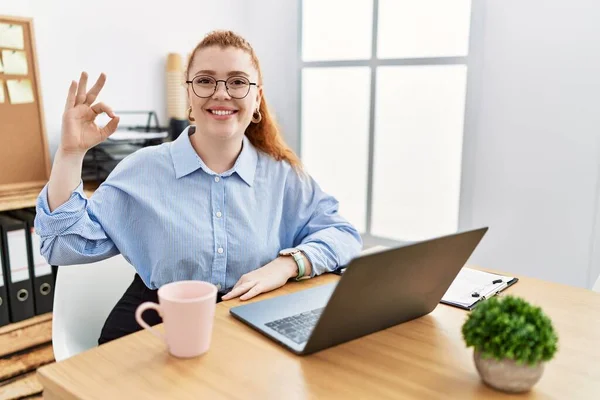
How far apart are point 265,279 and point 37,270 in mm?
1247

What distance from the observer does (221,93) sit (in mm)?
1228

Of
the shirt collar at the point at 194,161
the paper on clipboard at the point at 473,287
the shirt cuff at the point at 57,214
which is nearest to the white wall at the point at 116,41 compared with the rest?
the shirt collar at the point at 194,161

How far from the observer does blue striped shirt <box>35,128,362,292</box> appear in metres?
A: 1.18

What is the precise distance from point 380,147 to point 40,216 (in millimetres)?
1825

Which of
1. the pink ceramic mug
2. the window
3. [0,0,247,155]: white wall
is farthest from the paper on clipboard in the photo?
[0,0,247,155]: white wall

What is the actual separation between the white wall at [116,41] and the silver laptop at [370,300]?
1629mm

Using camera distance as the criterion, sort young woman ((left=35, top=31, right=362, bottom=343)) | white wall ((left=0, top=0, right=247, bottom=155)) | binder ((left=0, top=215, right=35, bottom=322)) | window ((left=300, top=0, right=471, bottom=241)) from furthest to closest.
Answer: window ((left=300, top=0, right=471, bottom=241)), white wall ((left=0, top=0, right=247, bottom=155)), binder ((left=0, top=215, right=35, bottom=322)), young woman ((left=35, top=31, right=362, bottom=343))

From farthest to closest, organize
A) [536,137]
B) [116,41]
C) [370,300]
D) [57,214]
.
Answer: [116,41] < [536,137] < [57,214] < [370,300]

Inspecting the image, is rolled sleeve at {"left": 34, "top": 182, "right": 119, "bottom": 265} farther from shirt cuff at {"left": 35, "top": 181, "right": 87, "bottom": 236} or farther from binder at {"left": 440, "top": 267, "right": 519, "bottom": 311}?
binder at {"left": 440, "top": 267, "right": 519, "bottom": 311}

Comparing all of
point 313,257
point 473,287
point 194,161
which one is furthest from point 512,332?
point 194,161

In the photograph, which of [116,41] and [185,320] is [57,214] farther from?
[116,41]

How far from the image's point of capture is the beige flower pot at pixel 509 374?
0.68 meters

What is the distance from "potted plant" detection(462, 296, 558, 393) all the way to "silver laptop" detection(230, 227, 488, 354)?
0.13 m

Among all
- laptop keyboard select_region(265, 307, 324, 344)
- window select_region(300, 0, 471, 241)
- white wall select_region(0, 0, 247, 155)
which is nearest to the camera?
laptop keyboard select_region(265, 307, 324, 344)
